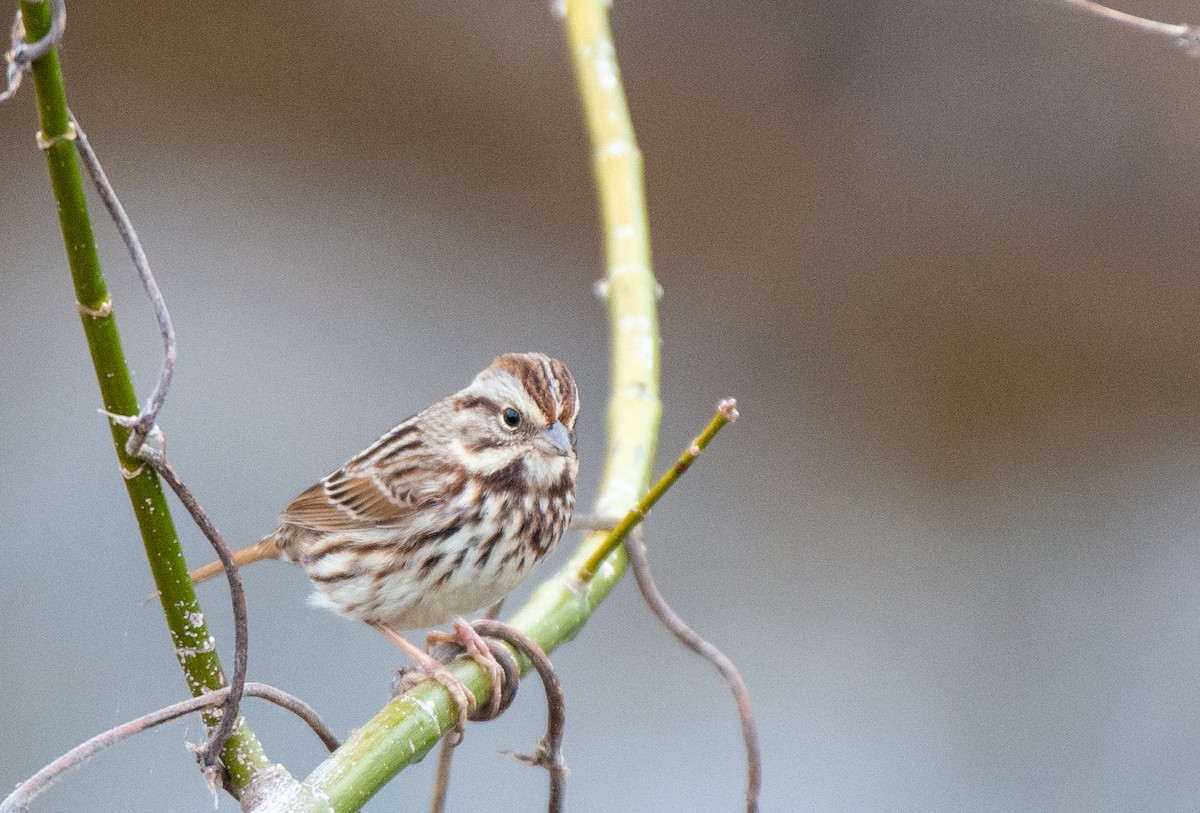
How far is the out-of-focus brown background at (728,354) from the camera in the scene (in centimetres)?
270

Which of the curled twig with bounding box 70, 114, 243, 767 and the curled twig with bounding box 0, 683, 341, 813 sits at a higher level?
the curled twig with bounding box 70, 114, 243, 767

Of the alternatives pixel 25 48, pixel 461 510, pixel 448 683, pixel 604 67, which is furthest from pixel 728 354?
pixel 25 48

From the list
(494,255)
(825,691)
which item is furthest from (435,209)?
(825,691)

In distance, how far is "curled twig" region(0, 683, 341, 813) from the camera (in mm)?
960

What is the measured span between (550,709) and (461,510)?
51 centimetres

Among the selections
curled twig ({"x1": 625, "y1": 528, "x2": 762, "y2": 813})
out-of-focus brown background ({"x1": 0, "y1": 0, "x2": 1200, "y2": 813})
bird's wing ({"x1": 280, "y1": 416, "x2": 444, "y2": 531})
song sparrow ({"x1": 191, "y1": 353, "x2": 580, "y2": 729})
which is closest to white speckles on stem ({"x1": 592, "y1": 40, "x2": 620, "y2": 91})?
song sparrow ({"x1": 191, "y1": 353, "x2": 580, "y2": 729})

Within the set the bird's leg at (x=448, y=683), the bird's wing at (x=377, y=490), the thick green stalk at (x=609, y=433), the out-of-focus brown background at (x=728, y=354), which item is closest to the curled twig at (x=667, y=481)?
the thick green stalk at (x=609, y=433)

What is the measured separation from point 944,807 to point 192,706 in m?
2.36

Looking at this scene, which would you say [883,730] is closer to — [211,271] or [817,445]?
[817,445]

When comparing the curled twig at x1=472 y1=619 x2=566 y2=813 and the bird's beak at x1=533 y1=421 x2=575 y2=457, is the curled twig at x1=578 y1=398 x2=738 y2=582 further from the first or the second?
the bird's beak at x1=533 y1=421 x2=575 y2=457

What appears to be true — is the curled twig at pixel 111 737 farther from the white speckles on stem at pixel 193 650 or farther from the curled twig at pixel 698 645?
the curled twig at pixel 698 645

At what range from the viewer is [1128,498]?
10.7ft

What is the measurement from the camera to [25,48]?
0.82 meters

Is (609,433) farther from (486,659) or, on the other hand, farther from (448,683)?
(448,683)
